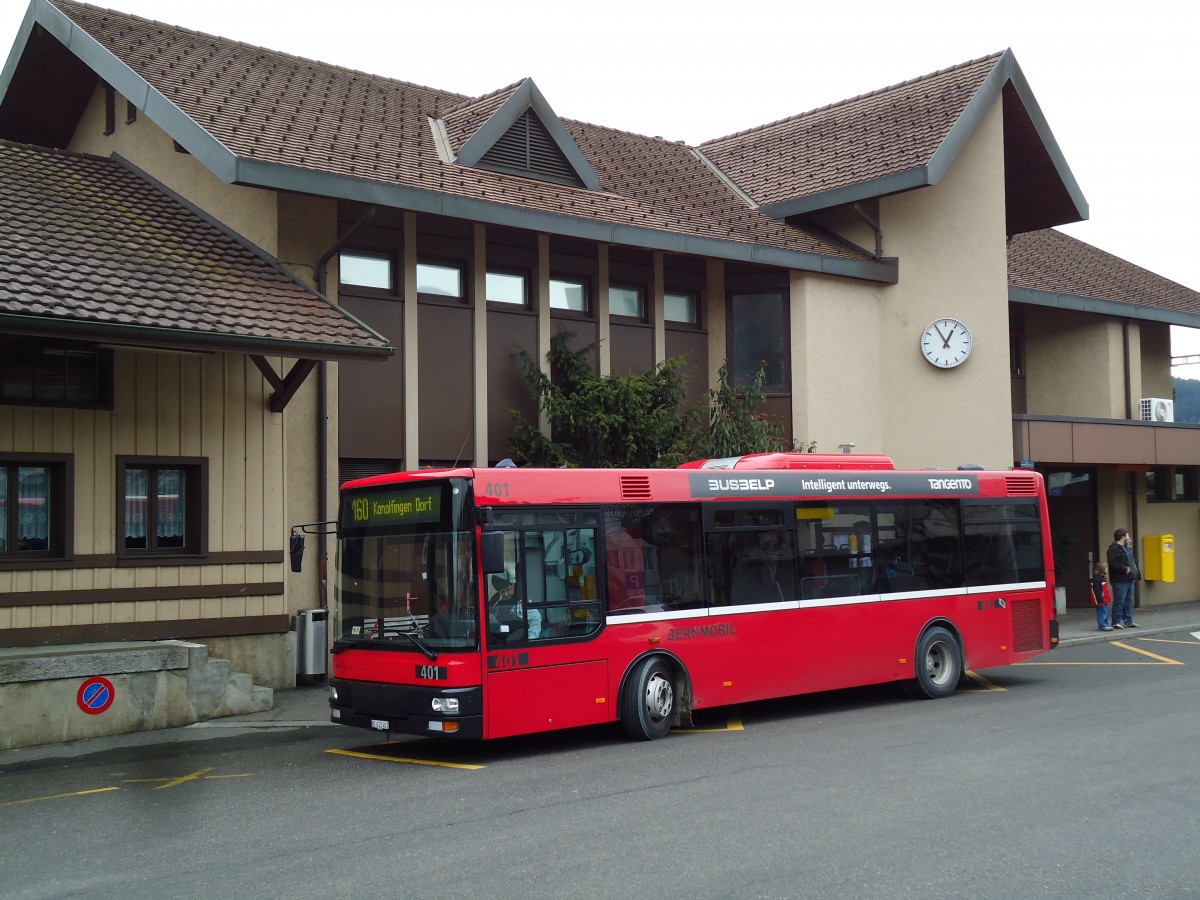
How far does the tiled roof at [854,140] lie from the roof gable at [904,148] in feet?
0.11

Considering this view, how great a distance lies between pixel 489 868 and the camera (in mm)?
7086

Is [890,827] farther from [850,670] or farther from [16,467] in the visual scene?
[16,467]

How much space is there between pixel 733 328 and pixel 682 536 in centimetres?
947

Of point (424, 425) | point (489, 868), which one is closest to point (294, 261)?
point (424, 425)

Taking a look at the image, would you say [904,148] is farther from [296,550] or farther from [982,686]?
[296,550]

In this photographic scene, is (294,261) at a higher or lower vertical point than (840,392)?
higher

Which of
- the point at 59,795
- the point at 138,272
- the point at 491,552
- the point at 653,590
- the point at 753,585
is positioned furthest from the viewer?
the point at 138,272

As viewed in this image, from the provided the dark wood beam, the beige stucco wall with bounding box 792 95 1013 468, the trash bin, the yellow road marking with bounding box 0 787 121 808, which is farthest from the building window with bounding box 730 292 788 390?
the yellow road marking with bounding box 0 787 121 808

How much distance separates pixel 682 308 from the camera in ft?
69.7

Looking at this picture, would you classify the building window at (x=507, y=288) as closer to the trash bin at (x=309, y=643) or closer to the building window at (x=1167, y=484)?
the trash bin at (x=309, y=643)

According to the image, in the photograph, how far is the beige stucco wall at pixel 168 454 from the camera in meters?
14.0

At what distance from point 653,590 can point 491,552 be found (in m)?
2.15

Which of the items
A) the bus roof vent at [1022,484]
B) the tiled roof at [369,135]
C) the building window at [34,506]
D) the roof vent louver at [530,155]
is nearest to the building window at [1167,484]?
the tiled roof at [369,135]

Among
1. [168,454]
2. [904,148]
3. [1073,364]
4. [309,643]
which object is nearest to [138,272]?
[168,454]
